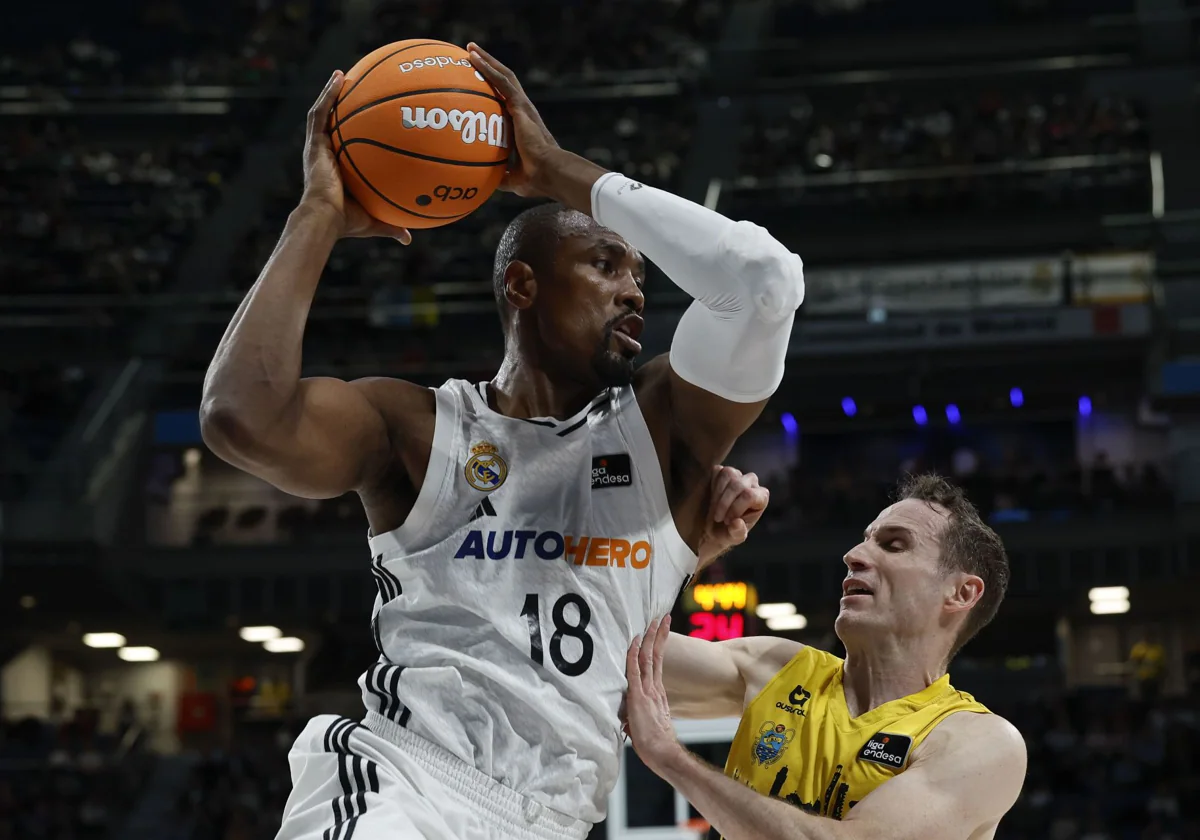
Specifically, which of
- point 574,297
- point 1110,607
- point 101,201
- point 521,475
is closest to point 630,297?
point 574,297

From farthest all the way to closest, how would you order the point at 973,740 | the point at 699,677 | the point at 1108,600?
the point at 1108,600
the point at 699,677
the point at 973,740

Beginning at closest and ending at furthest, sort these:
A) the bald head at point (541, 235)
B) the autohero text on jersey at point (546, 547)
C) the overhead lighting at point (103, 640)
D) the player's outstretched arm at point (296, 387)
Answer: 1. the player's outstretched arm at point (296, 387)
2. the autohero text on jersey at point (546, 547)
3. the bald head at point (541, 235)
4. the overhead lighting at point (103, 640)

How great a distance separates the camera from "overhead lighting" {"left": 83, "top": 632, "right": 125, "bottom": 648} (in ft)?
64.9

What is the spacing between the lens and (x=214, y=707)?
17.6 metres

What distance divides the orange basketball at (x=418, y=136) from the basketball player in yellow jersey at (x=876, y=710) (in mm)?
1287

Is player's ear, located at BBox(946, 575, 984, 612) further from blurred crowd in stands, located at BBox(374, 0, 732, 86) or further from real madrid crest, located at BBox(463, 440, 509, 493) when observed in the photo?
blurred crowd in stands, located at BBox(374, 0, 732, 86)

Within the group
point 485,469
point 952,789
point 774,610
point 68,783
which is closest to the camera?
point 485,469

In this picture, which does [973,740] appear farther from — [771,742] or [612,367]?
[612,367]

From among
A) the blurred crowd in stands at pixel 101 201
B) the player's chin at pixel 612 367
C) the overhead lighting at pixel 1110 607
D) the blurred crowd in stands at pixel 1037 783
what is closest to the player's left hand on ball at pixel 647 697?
the player's chin at pixel 612 367

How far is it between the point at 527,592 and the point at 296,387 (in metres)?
0.61

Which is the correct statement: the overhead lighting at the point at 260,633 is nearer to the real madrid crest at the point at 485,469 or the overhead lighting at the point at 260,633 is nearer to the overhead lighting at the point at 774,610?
the overhead lighting at the point at 774,610

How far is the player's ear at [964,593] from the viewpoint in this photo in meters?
4.09

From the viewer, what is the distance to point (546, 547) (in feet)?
10.1

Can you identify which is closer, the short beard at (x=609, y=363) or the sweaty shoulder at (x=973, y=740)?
the short beard at (x=609, y=363)
